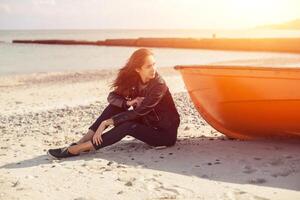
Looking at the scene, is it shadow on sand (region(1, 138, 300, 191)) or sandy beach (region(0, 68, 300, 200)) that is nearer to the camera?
sandy beach (region(0, 68, 300, 200))

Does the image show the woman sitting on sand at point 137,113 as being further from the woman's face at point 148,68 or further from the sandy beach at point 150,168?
the sandy beach at point 150,168

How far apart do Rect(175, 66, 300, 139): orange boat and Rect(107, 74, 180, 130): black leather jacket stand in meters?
0.84

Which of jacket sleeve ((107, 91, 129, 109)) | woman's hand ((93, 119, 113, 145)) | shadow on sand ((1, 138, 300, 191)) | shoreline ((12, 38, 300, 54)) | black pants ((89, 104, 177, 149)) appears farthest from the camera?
shoreline ((12, 38, 300, 54))

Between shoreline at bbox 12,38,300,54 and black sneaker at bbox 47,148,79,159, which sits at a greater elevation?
black sneaker at bbox 47,148,79,159

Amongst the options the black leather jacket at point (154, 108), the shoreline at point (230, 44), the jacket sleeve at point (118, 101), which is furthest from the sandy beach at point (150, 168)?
the shoreline at point (230, 44)

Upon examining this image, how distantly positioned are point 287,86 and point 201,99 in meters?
1.37

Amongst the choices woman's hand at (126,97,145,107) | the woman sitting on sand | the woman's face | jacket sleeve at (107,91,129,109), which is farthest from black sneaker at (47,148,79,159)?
the woman's face

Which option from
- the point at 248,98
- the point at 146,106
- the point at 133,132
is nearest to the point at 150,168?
the point at 133,132

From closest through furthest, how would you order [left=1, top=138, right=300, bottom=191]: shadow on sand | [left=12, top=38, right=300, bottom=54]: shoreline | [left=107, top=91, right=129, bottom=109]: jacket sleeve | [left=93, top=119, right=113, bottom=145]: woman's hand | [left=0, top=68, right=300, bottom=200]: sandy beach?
[left=0, top=68, right=300, bottom=200]: sandy beach
[left=1, top=138, right=300, bottom=191]: shadow on sand
[left=93, top=119, right=113, bottom=145]: woman's hand
[left=107, top=91, right=129, bottom=109]: jacket sleeve
[left=12, top=38, right=300, bottom=54]: shoreline

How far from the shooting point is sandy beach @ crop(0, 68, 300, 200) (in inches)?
185

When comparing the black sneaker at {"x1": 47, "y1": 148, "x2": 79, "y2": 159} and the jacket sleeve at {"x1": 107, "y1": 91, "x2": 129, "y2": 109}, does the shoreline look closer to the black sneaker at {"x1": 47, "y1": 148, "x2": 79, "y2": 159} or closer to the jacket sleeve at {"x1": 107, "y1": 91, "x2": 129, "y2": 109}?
the jacket sleeve at {"x1": 107, "y1": 91, "x2": 129, "y2": 109}

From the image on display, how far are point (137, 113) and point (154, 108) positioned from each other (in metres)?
0.32

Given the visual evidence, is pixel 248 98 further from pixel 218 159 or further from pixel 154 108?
pixel 154 108

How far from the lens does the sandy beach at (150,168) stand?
15.4 ft
